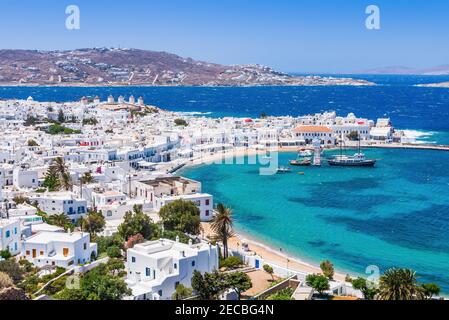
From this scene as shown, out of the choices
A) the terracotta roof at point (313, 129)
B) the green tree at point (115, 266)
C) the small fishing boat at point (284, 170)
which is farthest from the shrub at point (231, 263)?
the terracotta roof at point (313, 129)

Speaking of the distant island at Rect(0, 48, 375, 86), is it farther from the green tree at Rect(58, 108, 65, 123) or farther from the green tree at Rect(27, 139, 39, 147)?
the green tree at Rect(27, 139, 39, 147)

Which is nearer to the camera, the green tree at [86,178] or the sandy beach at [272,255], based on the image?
the sandy beach at [272,255]

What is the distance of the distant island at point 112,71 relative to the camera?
427ft

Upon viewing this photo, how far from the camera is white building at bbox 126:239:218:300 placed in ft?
41.8

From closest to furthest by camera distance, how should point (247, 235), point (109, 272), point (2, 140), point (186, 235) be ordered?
point (109, 272)
point (186, 235)
point (247, 235)
point (2, 140)

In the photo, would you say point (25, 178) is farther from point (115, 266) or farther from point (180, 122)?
point (180, 122)

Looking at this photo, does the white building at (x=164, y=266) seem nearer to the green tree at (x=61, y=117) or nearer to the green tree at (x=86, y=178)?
the green tree at (x=86, y=178)

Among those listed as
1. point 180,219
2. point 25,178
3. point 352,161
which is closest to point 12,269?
point 180,219

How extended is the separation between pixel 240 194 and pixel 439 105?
7523cm

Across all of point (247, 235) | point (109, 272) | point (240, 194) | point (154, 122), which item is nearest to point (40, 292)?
point (109, 272)

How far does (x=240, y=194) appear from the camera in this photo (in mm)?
29172

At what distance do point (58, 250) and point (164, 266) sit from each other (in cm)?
366

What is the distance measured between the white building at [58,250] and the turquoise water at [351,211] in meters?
7.33
